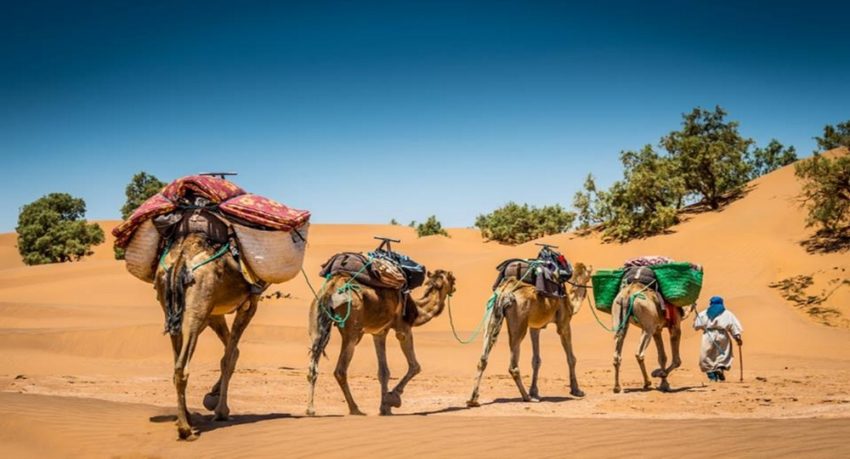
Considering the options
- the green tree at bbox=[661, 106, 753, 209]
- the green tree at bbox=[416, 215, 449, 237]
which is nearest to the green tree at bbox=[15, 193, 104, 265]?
the green tree at bbox=[416, 215, 449, 237]

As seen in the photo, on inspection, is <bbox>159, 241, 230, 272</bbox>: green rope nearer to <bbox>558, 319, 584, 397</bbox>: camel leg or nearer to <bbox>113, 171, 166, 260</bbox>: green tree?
<bbox>558, 319, 584, 397</bbox>: camel leg

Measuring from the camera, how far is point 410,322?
439 inches

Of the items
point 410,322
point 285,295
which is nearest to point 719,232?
point 285,295

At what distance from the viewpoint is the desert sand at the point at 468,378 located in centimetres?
704

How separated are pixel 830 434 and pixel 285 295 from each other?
2759 centimetres

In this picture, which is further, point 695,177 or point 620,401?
point 695,177

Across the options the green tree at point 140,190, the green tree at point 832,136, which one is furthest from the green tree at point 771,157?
the green tree at point 140,190

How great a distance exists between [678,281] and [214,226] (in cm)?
968

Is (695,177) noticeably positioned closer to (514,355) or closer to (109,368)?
(514,355)

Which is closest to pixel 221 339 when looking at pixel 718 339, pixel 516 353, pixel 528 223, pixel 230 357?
pixel 230 357

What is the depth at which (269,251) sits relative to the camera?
8539mm

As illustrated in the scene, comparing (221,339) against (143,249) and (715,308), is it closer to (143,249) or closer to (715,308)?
(143,249)

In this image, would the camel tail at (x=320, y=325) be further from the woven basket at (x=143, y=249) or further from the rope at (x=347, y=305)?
the woven basket at (x=143, y=249)

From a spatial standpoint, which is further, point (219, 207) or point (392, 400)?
point (392, 400)
